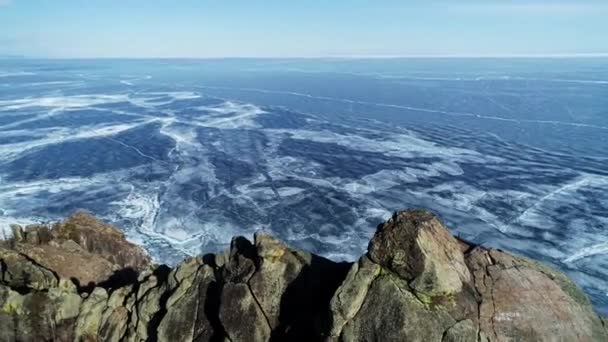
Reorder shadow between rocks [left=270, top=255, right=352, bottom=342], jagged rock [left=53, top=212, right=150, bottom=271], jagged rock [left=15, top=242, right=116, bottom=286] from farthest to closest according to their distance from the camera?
jagged rock [left=53, top=212, right=150, bottom=271]
jagged rock [left=15, top=242, right=116, bottom=286]
shadow between rocks [left=270, top=255, right=352, bottom=342]

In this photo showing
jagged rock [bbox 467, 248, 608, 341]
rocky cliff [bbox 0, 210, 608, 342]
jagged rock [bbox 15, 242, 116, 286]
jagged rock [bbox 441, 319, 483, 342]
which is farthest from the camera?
jagged rock [bbox 15, 242, 116, 286]

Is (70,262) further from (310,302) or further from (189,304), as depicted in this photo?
(310,302)

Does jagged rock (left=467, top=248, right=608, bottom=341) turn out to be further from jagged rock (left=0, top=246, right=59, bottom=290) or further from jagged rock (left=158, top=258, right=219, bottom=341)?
jagged rock (left=0, top=246, right=59, bottom=290)

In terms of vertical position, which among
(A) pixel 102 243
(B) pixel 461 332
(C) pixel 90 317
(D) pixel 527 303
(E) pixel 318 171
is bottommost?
(E) pixel 318 171

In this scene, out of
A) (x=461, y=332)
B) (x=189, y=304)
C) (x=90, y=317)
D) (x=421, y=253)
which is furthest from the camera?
(x=90, y=317)

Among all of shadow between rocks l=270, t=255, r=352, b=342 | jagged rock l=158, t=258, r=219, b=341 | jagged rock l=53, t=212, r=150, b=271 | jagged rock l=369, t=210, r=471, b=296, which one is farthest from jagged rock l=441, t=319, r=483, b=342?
jagged rock l=53, t=212, r=150, b=271

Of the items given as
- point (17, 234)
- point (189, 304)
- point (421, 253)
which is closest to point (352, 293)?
point (421, 253)
